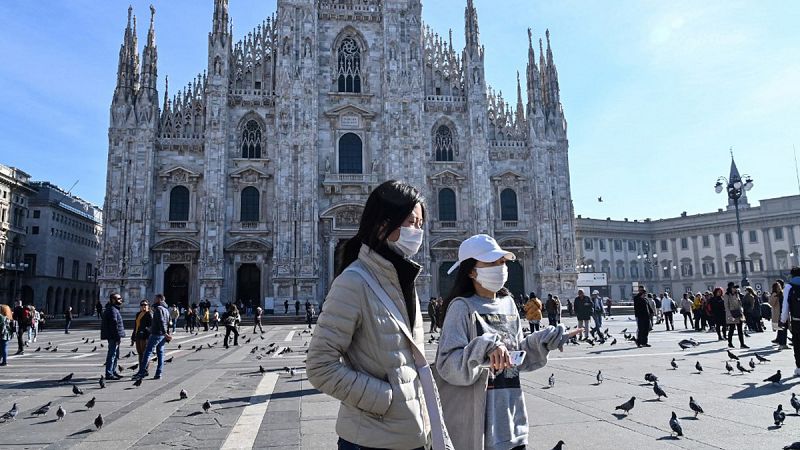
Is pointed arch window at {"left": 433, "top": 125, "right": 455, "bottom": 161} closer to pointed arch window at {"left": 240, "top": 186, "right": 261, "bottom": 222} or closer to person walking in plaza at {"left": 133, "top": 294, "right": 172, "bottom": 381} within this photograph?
pointed arch window at {"left": 240, "top": 186, "right": 261, "bottom": 222}

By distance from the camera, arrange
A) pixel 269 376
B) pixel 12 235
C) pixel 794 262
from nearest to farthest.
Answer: pixel 269 376, pixel 12 235, pixel 794 262

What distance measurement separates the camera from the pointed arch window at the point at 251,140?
34000mm

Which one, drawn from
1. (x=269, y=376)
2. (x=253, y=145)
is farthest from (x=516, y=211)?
(x=269, y=376)

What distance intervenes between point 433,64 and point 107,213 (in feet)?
73.6

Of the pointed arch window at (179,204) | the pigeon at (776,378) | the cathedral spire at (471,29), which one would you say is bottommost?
the pigeon at (776,378)

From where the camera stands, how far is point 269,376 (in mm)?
10172

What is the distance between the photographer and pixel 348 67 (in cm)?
3594

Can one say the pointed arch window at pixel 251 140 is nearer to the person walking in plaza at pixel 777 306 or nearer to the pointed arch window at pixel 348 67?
the pointed arch window at pixel 348 67

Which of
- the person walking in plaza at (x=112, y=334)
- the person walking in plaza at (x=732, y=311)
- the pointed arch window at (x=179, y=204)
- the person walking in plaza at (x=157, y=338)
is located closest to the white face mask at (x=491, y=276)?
the person walking in plaza at (x=157, y=338)

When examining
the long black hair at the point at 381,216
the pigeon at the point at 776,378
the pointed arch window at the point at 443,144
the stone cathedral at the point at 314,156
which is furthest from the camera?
the pointed arch window at the point at 443,144

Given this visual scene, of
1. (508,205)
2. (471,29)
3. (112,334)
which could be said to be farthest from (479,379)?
(471,29)

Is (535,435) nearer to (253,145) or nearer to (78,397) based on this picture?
(78,397)

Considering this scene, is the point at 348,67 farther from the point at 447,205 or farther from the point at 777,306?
the point at 777,306

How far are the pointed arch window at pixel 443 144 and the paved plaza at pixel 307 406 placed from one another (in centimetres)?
2497
